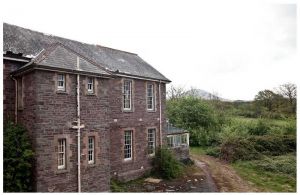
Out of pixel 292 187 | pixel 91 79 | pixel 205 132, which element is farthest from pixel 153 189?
pixel 205 132

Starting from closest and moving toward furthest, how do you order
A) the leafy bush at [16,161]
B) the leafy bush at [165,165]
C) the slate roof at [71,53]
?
1. the leafy bush at [16,161]
2. the slate roof at [71,53]
3. the leafy bush at [165,165]

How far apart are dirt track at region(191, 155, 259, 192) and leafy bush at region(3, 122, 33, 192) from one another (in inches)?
400

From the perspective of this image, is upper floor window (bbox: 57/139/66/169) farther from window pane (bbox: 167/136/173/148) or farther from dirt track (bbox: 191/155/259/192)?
window pane (bbox: 167/136/173/148)

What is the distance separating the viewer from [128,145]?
700 inches

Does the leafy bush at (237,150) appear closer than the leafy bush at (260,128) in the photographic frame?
Yes

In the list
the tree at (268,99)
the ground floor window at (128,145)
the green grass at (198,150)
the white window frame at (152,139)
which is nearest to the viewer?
the ground floor window at (128,145)

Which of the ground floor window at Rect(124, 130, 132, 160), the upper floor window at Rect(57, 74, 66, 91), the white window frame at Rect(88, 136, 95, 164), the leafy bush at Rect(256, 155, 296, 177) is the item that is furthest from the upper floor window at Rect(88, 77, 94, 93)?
the leafy bush at Rect(256, 155, 296, 177)

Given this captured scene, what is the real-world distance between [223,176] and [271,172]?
3.70 meters

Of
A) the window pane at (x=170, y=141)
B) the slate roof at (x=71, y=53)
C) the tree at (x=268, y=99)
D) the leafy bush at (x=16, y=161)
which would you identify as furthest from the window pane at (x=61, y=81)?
the tree at (x=268, y=99)

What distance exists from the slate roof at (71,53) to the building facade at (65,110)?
0.18 feet

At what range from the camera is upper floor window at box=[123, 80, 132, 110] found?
58.2 ft

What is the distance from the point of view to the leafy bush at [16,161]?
10.9 metres

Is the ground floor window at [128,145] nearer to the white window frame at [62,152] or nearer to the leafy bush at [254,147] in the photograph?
the white window frame at [62,152]

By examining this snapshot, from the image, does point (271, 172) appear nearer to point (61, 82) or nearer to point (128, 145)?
point (128, 145)
